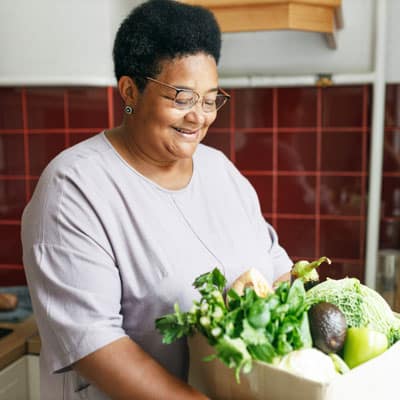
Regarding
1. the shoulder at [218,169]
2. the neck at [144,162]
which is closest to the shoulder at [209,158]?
the shoulder at [218,169]

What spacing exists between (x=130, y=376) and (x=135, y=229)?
0.25 m

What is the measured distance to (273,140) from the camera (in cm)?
231

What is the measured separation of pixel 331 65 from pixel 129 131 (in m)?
1.39

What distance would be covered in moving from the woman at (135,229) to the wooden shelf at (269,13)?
0.80 meters

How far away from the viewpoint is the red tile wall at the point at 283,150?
2230mm

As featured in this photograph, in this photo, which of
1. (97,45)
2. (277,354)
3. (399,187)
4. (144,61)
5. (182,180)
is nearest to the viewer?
(277,354)

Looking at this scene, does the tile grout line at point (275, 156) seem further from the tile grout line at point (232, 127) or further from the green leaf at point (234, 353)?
the green leaf at point (234, 353)

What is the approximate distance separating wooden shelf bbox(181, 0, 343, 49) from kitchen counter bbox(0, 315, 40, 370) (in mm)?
1141

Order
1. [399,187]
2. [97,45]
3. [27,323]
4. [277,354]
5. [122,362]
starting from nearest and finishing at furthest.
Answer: [277,354], [122,362], [27,323], [97,45], [399,187]

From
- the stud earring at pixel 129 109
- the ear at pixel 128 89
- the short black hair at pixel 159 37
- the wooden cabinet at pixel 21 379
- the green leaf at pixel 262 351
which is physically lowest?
the wooden cabinet at pixel 21 379

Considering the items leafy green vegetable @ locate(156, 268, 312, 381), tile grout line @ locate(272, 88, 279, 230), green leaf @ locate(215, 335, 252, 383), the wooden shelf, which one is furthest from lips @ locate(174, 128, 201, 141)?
tile grout line @ locate(272, 88, 279, 230)

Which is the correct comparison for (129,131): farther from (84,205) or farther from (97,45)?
(97,45)

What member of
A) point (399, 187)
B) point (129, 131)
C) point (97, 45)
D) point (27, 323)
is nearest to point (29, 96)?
point (97, 45)

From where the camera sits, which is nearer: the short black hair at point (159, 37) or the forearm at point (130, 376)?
the forearm at point (130, 376)
